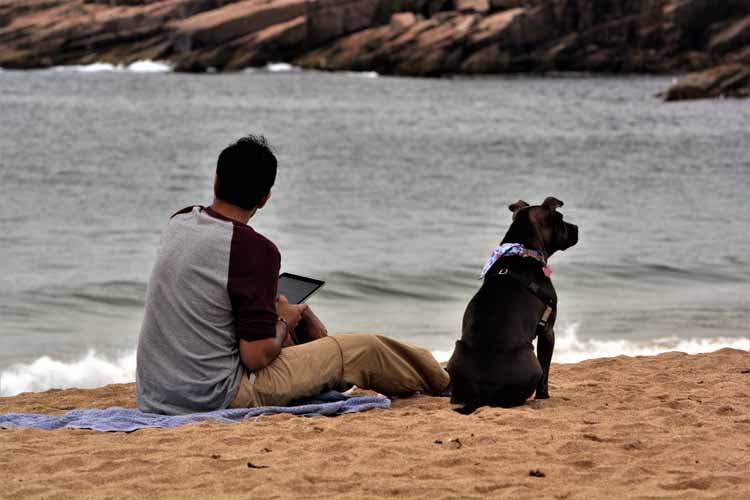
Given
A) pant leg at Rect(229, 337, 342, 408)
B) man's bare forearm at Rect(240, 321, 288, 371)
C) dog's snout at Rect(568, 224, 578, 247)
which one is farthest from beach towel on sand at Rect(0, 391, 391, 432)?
dog's snout at Rect(568, 224, 578, 247)

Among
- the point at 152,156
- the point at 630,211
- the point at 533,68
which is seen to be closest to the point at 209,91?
the point at 533,68

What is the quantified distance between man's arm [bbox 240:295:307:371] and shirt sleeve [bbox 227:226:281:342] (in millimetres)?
117

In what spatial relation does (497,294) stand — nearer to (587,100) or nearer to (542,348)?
(542,348)

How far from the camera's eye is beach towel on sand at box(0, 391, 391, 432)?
5.51 m

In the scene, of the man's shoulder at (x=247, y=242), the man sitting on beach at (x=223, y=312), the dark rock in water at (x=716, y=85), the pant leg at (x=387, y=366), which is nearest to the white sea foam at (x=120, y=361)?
the pant leg at (x=387, y=366)

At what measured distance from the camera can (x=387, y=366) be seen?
6109mm

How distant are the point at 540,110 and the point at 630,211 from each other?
2836 cm

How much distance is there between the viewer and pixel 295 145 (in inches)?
1251

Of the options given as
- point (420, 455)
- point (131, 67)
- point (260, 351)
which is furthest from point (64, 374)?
point (131, 67)

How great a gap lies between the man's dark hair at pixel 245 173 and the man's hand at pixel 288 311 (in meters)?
0.56

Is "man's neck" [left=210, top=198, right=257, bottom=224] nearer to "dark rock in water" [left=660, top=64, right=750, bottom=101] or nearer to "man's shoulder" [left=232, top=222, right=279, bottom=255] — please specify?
"man's shoulder" [left=232, top=222, right=279, bottom=255]

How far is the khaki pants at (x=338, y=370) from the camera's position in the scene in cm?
573

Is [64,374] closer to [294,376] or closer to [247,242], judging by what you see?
[294,376]

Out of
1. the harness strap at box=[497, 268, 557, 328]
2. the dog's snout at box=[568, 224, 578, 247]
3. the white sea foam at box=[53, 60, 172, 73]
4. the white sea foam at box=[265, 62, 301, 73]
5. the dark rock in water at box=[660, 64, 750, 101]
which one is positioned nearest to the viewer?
the harness strap at box=[497, 268, 557, 328]
